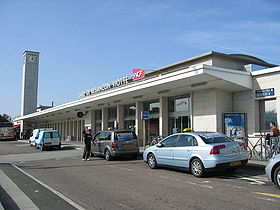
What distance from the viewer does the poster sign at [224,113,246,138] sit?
16.2 meters

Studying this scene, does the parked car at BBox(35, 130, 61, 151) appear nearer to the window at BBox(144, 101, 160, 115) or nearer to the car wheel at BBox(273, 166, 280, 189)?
the window at BBox(144, 101, 160, 115)

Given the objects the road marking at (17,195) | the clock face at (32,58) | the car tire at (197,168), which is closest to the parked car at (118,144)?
the car tire at (197,168)

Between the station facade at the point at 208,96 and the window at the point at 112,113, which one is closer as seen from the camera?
the station facade at the point at 208,96

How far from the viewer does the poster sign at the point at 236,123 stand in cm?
1625

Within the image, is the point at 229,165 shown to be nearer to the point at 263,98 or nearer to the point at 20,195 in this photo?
the point at 20,195

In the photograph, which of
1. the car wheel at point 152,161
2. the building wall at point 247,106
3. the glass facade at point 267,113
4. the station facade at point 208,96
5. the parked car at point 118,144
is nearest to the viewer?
the car wheel at point 152,161

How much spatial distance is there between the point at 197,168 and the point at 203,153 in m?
0.61

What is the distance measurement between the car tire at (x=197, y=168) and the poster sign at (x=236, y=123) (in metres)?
7.80

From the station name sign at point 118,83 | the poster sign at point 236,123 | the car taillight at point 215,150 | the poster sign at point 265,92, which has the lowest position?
the car taillight at point 215,150

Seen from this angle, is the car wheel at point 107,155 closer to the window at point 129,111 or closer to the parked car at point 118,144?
the parked car at point 118,144

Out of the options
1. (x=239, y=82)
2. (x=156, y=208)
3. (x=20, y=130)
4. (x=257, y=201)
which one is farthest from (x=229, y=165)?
(x=20, y=130)

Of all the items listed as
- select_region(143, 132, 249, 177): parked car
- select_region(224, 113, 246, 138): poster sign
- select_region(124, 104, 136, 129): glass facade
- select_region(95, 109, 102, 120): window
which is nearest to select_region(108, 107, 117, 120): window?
select_region(124, 104, 136, 129): glass facade

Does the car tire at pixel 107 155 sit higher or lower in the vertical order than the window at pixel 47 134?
lower

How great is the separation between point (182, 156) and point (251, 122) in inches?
330
